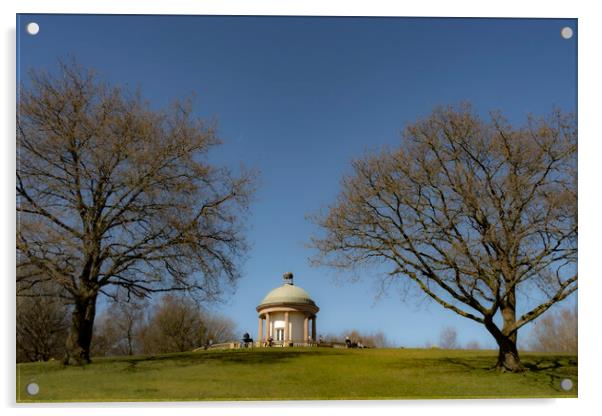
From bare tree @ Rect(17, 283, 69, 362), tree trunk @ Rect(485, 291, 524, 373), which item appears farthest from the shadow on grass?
tree trunk @ Rect(485, 291, 524, 373)

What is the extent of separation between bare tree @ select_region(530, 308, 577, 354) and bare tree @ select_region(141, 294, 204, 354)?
17.9 ft

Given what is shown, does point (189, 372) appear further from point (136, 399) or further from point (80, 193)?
point (80, 193)

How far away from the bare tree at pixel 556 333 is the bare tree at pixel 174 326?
17.9 ft

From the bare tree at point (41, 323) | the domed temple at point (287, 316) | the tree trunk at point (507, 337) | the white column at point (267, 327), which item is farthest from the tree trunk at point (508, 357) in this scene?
the bare tree at point (41, 323)

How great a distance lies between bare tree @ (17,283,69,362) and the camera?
9.34 m

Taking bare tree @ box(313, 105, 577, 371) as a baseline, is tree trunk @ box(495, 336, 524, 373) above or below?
below

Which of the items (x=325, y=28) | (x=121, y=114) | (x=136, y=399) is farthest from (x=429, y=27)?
(x=136, y=399)

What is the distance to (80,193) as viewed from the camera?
10547mm

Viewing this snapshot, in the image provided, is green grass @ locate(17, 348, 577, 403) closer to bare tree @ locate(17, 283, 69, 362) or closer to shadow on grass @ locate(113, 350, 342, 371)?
shadow on grass @ locate(113, 350, 342, 371)

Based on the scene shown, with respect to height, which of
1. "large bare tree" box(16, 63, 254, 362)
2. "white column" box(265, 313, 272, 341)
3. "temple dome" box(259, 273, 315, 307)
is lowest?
"white column" box(265, 313, 272, 341)

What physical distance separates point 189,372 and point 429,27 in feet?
20.9

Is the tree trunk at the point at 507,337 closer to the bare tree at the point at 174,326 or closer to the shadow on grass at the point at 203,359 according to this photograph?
the shadow on grass at the point at 203,359

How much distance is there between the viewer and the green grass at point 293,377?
933 centimetres

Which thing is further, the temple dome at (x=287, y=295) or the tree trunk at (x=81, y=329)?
the temple dome at (x=287, y=295)
